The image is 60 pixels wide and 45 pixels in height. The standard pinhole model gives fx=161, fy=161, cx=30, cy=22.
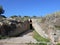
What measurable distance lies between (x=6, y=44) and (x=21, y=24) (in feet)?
26.3

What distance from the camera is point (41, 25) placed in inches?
887

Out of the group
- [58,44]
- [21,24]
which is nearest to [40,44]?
[58,44]

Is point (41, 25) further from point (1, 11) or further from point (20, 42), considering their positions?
point (1, 11)

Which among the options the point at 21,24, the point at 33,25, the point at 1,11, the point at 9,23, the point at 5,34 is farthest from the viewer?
the point at 1,11

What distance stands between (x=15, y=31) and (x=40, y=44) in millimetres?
6951

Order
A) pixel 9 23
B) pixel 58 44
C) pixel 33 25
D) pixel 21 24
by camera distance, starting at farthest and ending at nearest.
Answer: pixel 33 25 < pixel 21 24 < pixel 9 23 < pixel 58 44

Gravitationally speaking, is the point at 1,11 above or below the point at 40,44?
above

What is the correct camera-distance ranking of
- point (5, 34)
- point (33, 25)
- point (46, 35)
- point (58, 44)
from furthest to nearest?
1. point (33, 25)
2. point (5, 34)
3. point (46, 35)
4. point (58, 44)

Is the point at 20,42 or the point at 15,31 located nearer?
the point at 20,42

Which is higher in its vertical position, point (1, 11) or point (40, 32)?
point (1, 11)

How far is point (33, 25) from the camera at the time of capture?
26234 mm

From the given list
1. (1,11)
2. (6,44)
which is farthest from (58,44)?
(1,11)

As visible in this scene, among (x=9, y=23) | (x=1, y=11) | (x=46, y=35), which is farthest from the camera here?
(x=1, y=11)

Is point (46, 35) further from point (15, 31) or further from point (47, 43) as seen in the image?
point (15, 31)
